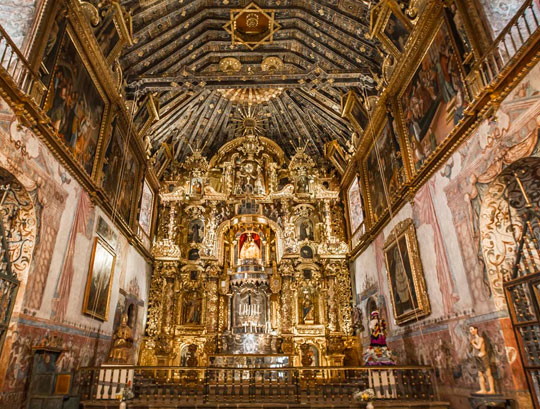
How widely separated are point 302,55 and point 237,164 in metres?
7.17

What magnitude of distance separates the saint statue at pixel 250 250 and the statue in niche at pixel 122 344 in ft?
23.0

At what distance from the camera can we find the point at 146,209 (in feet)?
60.8

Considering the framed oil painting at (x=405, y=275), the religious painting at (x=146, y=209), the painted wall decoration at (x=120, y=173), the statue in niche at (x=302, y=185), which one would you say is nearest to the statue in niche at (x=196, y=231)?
the religious painting at (x=146, y=209)

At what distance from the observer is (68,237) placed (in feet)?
32.6

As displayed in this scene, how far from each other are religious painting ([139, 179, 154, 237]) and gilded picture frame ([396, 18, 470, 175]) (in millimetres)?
12133

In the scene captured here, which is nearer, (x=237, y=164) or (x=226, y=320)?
(x=226, y=320)

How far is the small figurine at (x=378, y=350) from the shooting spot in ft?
33.2

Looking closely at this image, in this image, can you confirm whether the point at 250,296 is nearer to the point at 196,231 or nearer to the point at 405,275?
the point at 196,231

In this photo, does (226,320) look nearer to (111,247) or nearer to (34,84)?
(111,247)

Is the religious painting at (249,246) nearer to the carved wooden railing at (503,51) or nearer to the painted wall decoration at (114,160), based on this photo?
the painted wall decoration at (114,160)

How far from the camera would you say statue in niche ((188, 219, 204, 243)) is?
19516 mm

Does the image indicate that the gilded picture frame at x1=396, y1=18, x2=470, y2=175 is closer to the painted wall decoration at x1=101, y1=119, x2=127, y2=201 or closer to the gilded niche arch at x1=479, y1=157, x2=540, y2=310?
the gilded niche arch at x1=479, y1=157, x2=540, y2=310

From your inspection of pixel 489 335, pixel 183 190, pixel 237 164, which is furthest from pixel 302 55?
pixel 489 335

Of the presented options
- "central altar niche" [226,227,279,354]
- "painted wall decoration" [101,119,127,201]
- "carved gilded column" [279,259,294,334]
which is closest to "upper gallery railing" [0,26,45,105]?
"painted wall decoration" [101,119,127,201]
